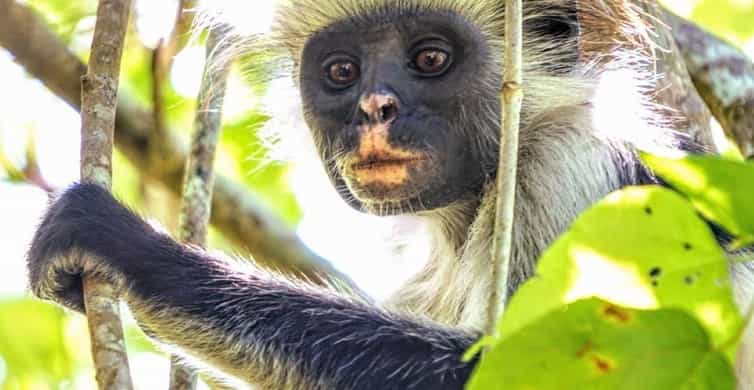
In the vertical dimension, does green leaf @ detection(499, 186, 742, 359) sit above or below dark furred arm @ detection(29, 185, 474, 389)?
below

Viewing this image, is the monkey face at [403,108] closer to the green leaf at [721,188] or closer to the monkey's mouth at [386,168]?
the monkey's mouth at [386,168]

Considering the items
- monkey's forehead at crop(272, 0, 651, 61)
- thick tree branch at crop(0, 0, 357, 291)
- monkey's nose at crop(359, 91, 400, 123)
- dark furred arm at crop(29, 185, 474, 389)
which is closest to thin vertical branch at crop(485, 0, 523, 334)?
monkey's nose at crop(359, 91, 400, 123)

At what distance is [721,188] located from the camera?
2217 mm

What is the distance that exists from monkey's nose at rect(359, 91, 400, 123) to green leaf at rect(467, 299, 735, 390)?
122 inches

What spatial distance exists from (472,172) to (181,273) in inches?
55.0

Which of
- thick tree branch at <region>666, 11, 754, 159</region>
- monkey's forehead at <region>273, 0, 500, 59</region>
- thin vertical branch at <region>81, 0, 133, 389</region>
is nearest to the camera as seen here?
thin vertical branch at <region>81, 0, 133, 389</region>

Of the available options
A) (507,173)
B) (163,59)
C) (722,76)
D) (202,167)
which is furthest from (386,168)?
(722,76)

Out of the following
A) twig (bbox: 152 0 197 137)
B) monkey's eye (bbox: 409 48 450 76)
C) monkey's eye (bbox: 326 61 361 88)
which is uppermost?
twig (bbox: 152 0 197 137)

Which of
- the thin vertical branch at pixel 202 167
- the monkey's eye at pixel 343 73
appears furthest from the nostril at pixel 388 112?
the thin vertical branch at pixel 202 167

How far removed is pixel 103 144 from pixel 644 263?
123 inches

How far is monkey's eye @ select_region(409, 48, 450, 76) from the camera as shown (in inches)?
224

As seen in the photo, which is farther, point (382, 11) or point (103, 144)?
point (382, 11)

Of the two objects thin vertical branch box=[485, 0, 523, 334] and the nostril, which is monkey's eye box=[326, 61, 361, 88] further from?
thin vertical branch box=[485, 0, 523, 334]

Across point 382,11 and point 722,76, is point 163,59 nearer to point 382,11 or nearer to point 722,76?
point 382,11
